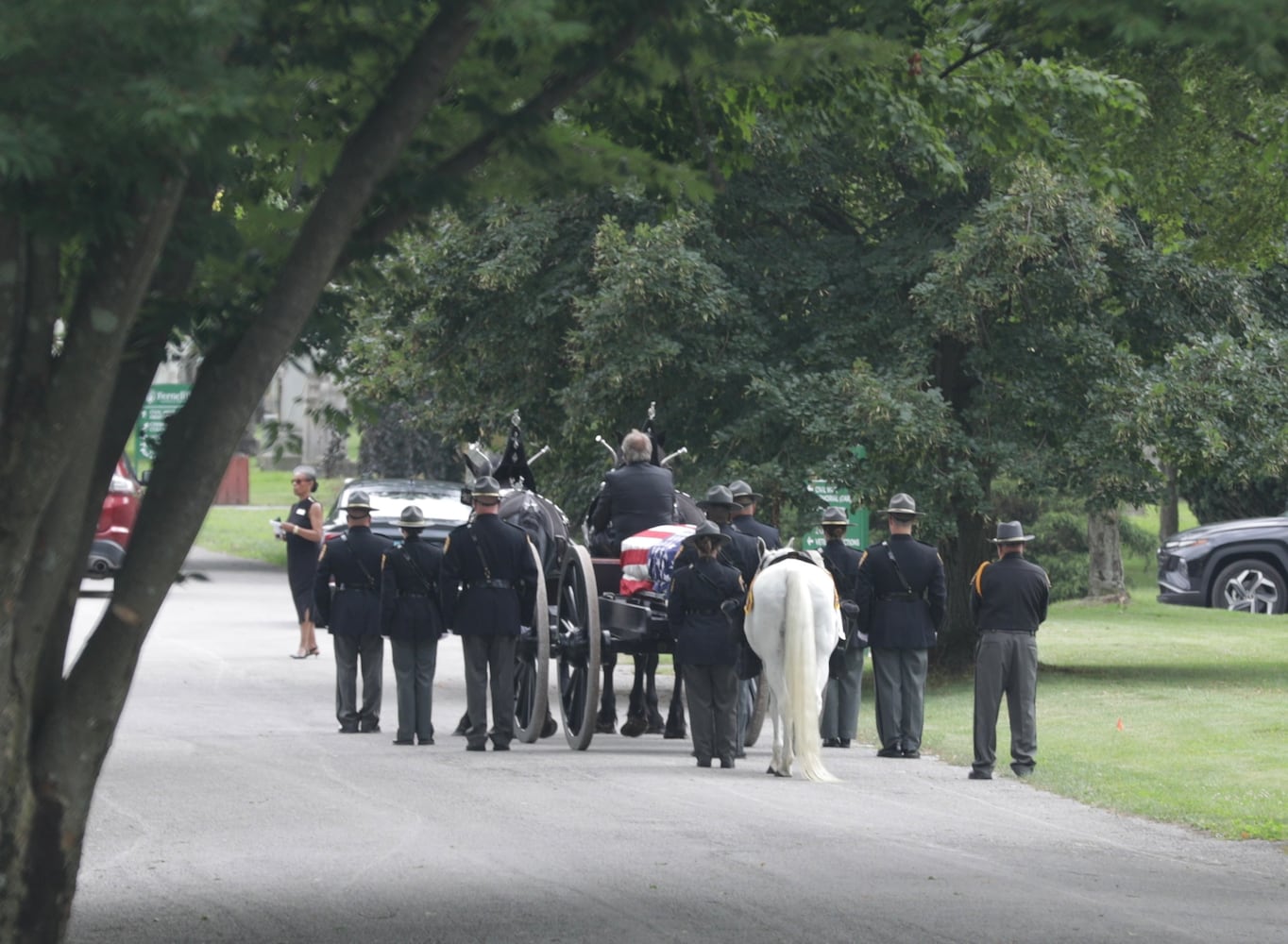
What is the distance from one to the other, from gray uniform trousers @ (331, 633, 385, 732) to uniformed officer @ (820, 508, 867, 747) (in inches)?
140

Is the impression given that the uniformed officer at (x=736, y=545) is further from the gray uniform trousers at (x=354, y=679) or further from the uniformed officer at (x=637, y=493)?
the gray uniform trousers at (x=354, y=679)

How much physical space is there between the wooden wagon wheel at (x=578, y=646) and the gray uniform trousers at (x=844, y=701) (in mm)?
2031

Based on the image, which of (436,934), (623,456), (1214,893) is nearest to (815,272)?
(623,456)

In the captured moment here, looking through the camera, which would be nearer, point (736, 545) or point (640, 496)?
point (736, 545)

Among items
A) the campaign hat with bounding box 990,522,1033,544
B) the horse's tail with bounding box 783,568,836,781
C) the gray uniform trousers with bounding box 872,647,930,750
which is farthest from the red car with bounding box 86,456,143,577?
the horse's tail with bounding box 783,568,836,781

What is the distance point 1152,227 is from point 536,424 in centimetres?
659

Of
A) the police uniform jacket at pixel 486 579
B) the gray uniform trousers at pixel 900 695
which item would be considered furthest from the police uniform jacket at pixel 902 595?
the police uniform jacket at pixel 486 579

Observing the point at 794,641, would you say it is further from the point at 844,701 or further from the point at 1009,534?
the point at 844,701

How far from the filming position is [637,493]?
1680cm

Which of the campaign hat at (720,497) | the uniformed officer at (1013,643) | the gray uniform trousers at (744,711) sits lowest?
the gray uniform trousers at (744,711)

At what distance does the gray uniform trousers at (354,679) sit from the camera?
17.4m

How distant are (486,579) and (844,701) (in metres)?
3.12

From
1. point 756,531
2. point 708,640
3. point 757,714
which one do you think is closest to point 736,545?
point 708,640

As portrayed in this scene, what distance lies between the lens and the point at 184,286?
8.30 m
